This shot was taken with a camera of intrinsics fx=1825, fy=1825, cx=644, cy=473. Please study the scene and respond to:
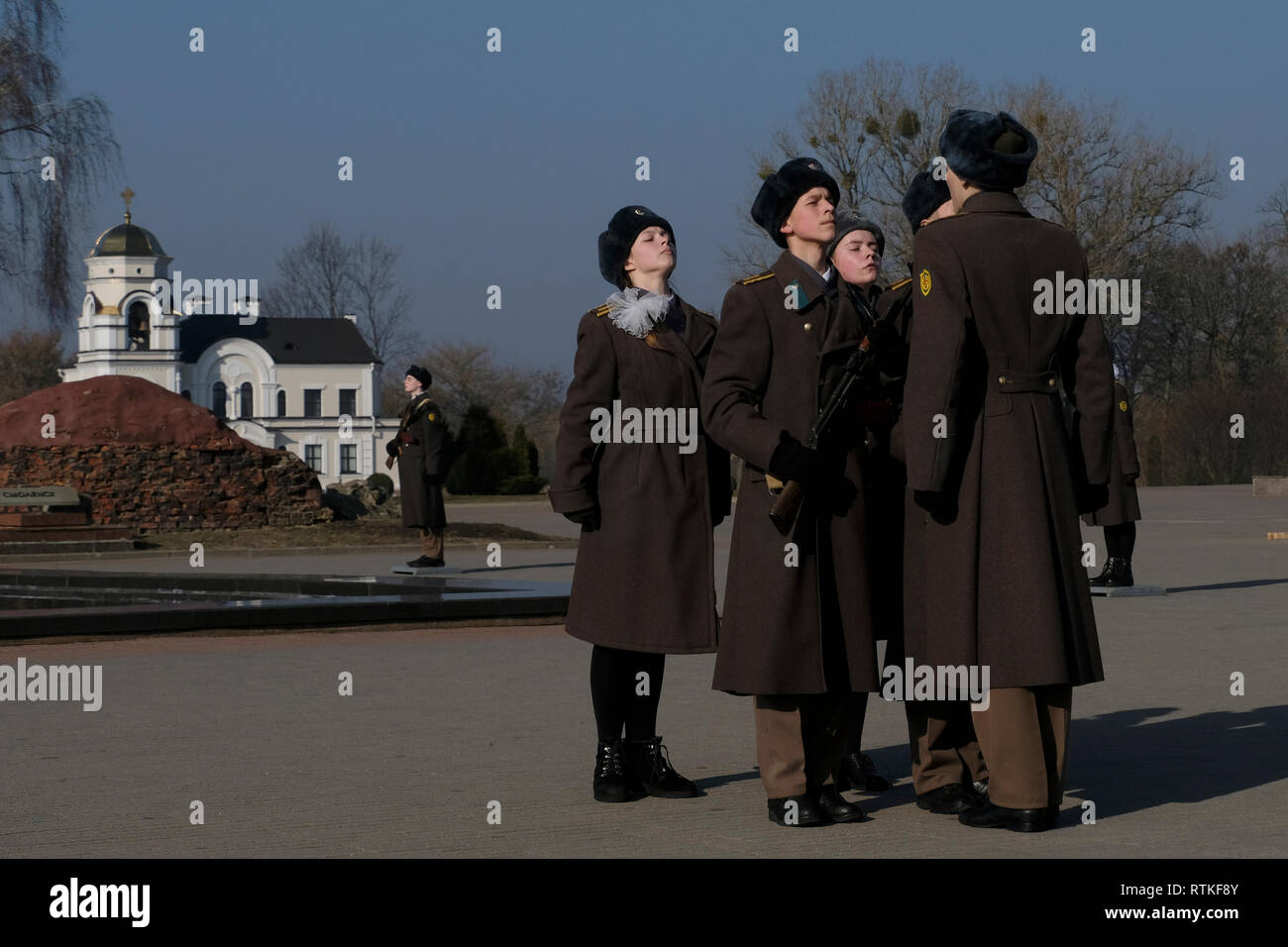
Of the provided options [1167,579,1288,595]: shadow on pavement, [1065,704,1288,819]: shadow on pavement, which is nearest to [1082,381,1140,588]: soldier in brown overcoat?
[1167,579,1288,595]: shadow on pavement

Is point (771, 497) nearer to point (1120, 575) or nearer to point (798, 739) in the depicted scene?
point (798, 739)

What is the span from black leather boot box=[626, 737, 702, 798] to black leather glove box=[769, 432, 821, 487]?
1.24 meters

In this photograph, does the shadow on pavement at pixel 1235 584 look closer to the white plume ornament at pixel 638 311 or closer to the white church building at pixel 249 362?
the white plume ornament at pixel 638 311

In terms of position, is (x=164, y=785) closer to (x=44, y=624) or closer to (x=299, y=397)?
(x=44, y=624)

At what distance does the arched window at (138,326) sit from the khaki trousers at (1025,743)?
107656 millimetres

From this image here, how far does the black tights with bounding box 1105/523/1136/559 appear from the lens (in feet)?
46.9

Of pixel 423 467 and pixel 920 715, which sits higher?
pixel 423 467

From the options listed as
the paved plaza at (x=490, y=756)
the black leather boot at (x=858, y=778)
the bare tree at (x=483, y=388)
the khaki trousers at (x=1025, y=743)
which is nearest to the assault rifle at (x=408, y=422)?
the paved plaza at (x=490, y=756)

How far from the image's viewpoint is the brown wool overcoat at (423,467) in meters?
17.5

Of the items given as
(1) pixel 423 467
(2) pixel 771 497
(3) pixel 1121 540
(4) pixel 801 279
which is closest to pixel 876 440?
(2) pixel 771 497

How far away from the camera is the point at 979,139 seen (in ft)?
18.7

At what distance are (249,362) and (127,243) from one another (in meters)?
10.0

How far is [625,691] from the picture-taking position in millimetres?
6422

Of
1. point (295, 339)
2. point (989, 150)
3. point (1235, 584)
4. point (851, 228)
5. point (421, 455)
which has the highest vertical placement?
point (295, 339)
